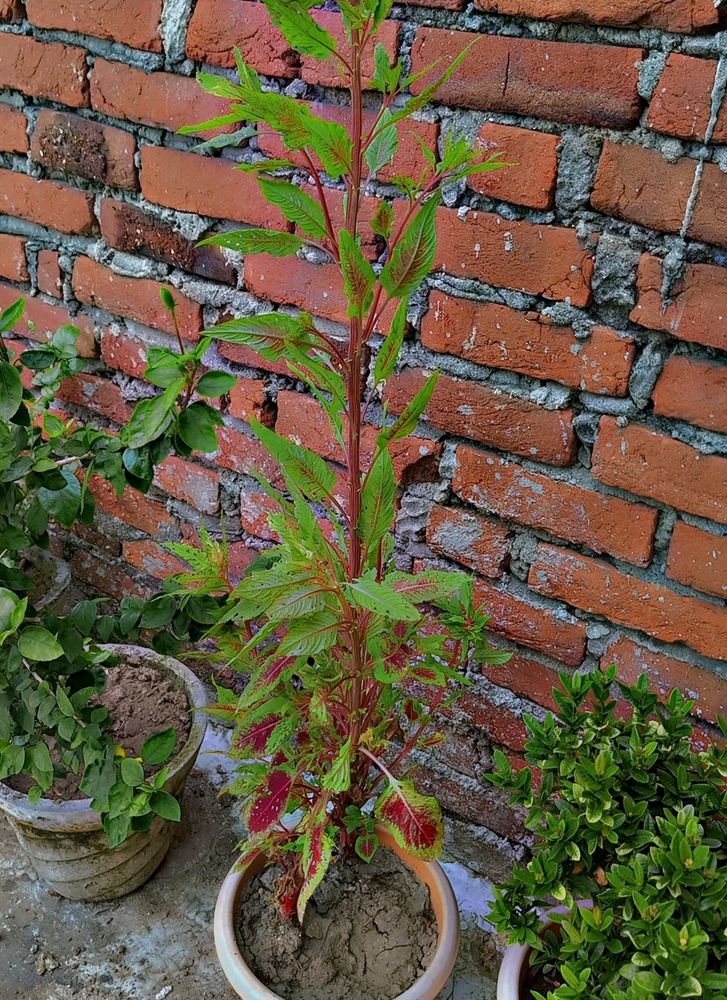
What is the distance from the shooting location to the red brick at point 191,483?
167cm

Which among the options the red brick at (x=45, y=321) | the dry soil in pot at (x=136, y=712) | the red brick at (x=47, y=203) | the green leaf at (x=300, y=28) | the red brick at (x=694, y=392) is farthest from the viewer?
the red brick at (x=45, y=321)

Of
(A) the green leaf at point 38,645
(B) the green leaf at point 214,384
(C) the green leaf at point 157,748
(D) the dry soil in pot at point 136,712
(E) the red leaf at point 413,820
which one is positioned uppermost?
(B) the green leaf at point 214,384

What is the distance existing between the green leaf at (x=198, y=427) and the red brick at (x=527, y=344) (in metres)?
0.35

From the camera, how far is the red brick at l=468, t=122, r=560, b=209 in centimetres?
112

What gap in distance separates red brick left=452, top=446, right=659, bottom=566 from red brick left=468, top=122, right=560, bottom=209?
36 centimetres

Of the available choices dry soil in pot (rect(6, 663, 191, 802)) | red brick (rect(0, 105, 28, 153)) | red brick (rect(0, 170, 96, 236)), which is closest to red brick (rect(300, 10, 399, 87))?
red brick (rect(0, 170, 96, 236))

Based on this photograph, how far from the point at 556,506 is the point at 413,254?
1.79 ft

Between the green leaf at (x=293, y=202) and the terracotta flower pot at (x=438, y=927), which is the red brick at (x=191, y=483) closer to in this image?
the terracotta flower pot at (x=438, y=927)

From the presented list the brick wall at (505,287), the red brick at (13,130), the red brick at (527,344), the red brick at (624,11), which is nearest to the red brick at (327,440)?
the brick wall at (505,287)

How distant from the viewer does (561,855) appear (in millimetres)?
1022

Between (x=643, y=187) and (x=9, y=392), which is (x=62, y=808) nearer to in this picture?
(x=9, y=392)

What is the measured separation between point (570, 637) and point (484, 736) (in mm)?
273

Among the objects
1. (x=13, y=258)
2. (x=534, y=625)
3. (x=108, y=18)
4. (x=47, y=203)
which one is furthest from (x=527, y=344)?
(x=13, y=258)

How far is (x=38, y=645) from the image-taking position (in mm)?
1144
